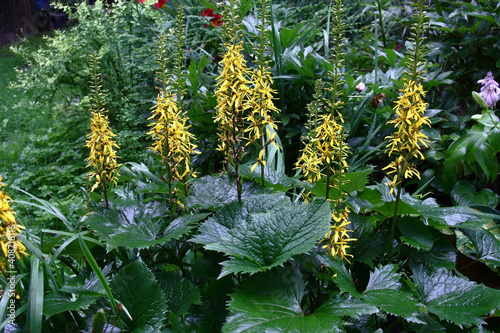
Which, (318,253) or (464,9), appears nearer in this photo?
(318,253)

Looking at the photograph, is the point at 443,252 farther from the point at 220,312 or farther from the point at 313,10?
the point at 313,10

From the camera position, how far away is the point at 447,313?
123cm

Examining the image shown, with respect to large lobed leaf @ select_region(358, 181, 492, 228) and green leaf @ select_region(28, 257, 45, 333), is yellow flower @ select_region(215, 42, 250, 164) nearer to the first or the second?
large lobed leaf @ select_region(358, 181, 492, 228)

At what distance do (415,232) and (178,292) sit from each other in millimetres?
893

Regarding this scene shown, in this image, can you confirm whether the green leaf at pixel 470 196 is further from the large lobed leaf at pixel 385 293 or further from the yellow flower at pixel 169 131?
the yellow flower at pixel 169 131

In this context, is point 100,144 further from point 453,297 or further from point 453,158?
point 453,158

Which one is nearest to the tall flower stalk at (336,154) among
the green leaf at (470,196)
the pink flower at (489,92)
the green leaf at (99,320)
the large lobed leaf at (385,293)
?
the large lobed leaf at (385,293)

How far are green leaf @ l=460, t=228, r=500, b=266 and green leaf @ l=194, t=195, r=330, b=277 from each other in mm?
785

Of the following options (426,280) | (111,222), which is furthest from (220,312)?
(426,280)

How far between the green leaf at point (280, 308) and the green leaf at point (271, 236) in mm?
79

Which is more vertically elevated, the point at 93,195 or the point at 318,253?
the point at 93,195

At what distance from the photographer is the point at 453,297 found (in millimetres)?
1328

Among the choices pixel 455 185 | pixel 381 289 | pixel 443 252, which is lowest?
pixel 455 185

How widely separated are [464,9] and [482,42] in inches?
12.8
